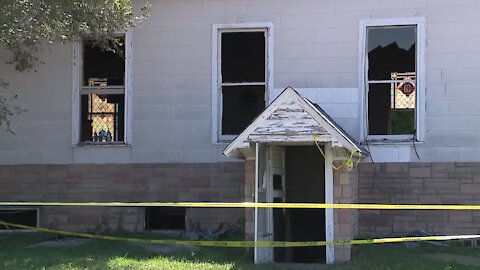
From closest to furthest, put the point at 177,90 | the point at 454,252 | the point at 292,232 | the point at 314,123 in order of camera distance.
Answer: the point at 314,123 < the point at 454,252 < the point at 292,232 < the point at 177,90

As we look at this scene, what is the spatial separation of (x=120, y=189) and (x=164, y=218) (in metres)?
0.96

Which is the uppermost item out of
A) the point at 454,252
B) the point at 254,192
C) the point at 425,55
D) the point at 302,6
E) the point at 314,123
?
the point at 302,6

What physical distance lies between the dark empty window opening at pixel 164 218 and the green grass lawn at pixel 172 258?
1.41m

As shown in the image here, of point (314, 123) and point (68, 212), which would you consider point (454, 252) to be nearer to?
point (314, 123)

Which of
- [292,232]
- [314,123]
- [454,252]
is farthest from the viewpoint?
[292,232]

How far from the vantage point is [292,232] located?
10.7m

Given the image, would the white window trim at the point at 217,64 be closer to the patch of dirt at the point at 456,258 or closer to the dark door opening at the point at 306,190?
the dark door opening at the point at 306,190

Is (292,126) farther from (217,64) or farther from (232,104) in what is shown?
(217,64)

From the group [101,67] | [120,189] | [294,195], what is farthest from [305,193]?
[101,67]

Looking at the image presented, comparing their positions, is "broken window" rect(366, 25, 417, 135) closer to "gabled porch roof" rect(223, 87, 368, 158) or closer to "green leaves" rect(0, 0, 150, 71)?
"gabled porch roof" rect(223, 87, 368, 158)

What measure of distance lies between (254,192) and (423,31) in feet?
13.7

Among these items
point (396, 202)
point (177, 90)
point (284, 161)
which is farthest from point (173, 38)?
point (396, 202)

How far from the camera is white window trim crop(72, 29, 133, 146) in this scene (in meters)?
11.6

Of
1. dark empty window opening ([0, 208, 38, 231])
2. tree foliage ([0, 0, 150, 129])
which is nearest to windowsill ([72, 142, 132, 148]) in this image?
dark empty window opening ([0, 208, 38, 231])
